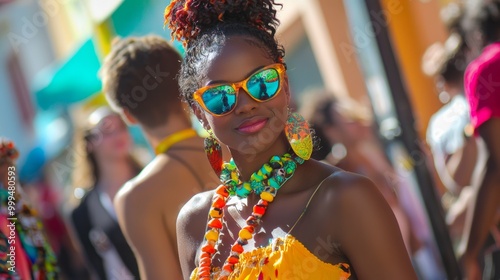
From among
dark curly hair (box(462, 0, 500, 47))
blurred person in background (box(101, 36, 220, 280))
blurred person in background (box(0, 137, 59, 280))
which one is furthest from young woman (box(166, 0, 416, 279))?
dark curly hair (box(462, 0, 500, 47))

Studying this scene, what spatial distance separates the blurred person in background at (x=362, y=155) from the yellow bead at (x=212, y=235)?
3.15 m

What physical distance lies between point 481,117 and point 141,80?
1466mm

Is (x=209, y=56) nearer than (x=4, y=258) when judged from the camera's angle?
Yes

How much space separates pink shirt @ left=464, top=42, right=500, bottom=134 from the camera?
4031 millimetres

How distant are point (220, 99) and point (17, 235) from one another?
1607mm

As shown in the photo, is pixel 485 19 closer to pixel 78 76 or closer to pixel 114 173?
pixel 114 173

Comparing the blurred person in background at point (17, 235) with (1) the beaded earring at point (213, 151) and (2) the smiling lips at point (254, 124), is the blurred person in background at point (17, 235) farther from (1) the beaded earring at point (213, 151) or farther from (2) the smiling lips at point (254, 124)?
(2) the smiling lips at point (254, 124)

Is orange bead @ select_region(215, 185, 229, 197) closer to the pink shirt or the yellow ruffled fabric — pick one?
the yellow ruffled fabric

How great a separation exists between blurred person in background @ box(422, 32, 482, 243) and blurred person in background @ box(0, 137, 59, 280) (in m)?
2.27

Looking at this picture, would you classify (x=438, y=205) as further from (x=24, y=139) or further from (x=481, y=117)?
(x=24, y=139)

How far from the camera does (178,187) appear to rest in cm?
379

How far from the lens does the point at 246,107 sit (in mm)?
2684

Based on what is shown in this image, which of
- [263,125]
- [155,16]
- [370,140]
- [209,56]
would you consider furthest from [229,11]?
[155,16]

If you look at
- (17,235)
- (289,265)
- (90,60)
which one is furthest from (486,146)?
(90,60)
